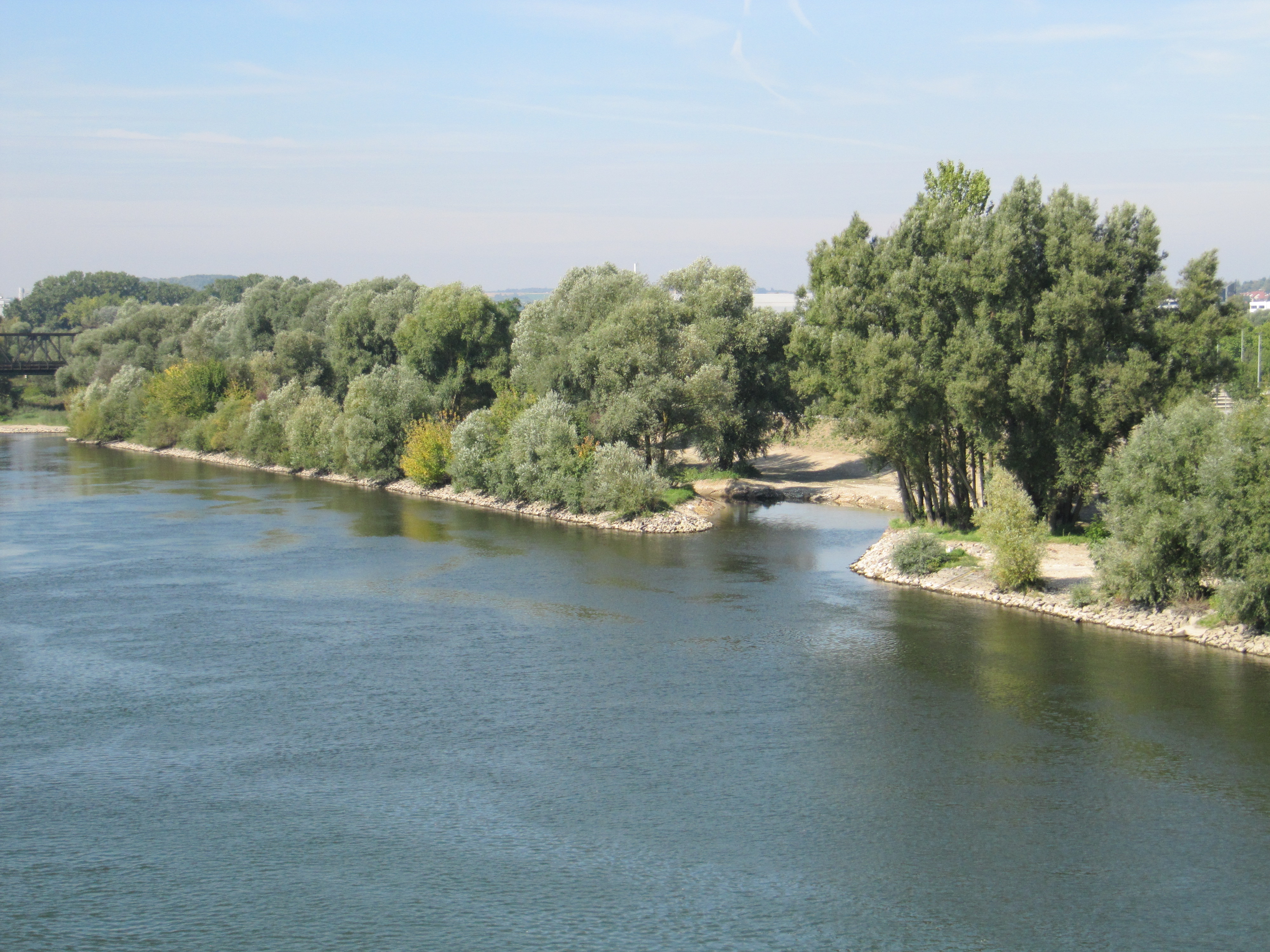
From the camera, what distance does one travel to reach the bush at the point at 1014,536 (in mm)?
33000

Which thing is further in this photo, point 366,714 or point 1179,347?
point 1179,347

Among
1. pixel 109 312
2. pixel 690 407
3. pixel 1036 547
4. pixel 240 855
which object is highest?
pixel 109 312

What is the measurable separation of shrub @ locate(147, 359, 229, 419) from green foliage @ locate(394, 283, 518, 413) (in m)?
23.0

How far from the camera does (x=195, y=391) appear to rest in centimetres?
8381

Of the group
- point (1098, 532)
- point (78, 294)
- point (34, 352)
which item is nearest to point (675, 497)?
point (1098, 532)

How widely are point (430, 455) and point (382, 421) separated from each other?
5.33 m

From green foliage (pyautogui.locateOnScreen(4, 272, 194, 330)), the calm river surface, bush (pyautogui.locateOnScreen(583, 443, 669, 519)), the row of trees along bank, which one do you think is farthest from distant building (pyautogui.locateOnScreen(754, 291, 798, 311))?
green foliage (pyautogui.locateOnScreen(4, 272, 194, 330))

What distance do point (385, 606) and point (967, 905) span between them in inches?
860

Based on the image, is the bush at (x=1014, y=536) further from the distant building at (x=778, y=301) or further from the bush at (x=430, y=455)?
the distant building at (x=778, y=301)

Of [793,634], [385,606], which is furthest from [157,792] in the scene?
[793,634]

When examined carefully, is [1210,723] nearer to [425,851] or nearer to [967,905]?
[967,905]

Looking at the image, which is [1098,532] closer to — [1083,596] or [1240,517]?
[1083,596]

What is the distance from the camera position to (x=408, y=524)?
4991cm

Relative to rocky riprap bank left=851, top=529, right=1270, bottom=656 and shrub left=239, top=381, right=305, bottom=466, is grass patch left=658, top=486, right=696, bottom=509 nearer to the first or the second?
rocky riprap bank left=851, top=529, right=1270, bottom=656
